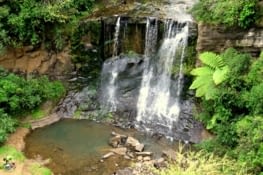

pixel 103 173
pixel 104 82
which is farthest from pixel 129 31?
pixel 103 173

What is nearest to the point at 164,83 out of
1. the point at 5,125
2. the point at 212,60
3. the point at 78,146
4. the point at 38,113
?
the point at 212,60

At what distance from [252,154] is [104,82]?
7.97m

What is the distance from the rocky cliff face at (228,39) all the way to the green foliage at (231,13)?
A: 0.26m

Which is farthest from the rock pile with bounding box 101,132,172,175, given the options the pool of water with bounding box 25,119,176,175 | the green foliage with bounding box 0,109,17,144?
the green foliage with bounding box 0,109,17,144

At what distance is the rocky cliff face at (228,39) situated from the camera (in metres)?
15.3

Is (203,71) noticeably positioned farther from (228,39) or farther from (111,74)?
(111,74)

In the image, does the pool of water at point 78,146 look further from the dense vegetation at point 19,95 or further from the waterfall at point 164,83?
the waterfall at point 164,83

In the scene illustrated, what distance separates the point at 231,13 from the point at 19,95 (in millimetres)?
7891

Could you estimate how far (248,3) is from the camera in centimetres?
1495

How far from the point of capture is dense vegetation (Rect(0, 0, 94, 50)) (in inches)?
693

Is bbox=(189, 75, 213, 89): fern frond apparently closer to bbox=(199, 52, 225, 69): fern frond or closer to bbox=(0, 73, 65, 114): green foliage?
bbox=(199, 52, 225, 69): fern frond

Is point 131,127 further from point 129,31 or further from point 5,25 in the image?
point 5,25

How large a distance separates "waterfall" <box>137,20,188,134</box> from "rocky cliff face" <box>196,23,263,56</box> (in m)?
1.31

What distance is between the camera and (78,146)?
15711 millimetres
